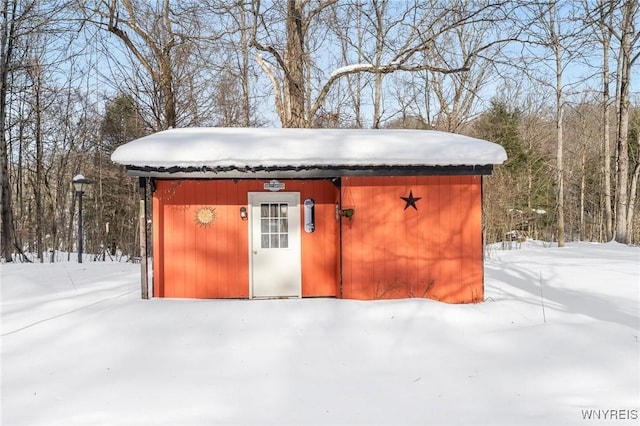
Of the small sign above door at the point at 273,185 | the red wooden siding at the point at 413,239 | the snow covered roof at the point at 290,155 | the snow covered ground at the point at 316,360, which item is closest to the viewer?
the snow covered ground at the point at 316,360

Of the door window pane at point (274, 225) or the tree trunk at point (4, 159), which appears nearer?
the door window pane at point (274, 225)

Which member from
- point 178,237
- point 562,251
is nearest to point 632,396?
point 178,237

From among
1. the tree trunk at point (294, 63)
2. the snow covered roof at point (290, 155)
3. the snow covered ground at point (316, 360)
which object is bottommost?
the snow covered ground at point (316, 360)

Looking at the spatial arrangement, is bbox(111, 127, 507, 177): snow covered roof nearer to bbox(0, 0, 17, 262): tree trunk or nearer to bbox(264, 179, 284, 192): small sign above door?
bbox(264, 179, 284, 192): small sign above door

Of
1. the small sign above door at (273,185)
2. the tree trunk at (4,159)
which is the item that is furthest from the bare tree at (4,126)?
the small sign above door at (273,185)

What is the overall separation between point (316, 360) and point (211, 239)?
3.23 meters

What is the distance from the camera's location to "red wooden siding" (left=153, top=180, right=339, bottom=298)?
6543mm

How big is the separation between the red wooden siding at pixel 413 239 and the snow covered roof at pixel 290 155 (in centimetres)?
37

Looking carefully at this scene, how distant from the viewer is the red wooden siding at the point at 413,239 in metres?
6.35

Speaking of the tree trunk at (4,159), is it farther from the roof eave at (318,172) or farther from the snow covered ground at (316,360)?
the roof eave at (318,172)

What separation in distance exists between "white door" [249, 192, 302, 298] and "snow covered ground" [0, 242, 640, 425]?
2.12ft

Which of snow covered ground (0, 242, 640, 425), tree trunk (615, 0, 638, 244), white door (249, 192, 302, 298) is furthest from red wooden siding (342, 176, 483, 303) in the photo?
tree trunk (615, 0, 638, 244)

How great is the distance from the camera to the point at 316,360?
13.6ft

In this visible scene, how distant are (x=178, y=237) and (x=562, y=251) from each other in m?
12.3
